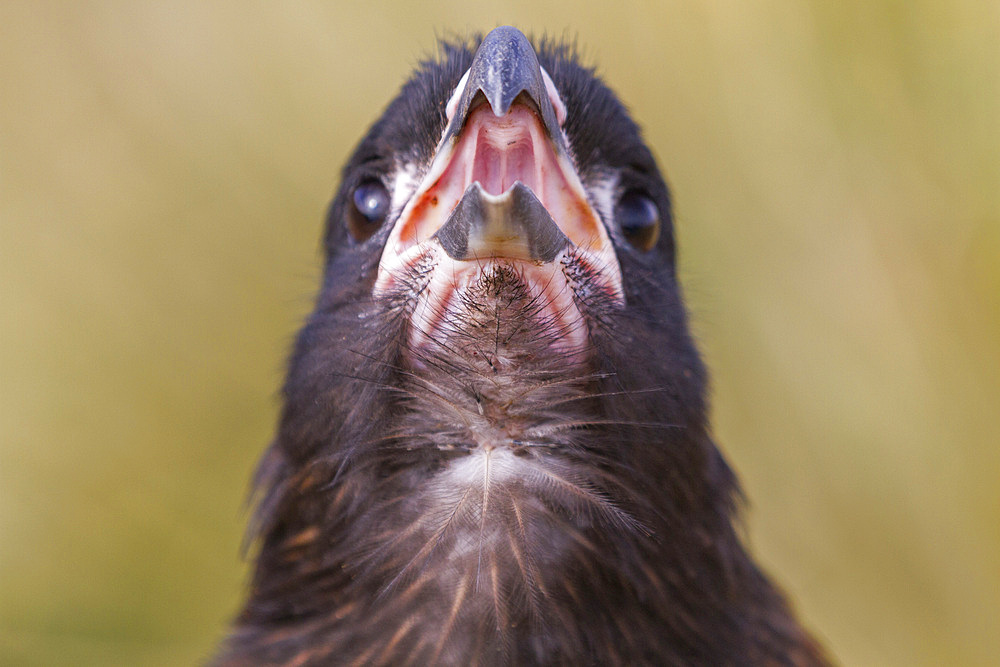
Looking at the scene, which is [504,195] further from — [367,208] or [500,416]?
[367,208]

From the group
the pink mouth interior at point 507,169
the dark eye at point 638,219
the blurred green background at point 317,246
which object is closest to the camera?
the pink mouth interior at point 507,169

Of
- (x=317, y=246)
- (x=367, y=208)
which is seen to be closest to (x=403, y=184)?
(x=367, y=208)

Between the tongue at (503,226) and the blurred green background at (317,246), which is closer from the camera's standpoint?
the tongue at (503,226)

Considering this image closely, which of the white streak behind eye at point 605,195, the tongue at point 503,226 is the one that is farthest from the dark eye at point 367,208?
the tongue at point 503,226

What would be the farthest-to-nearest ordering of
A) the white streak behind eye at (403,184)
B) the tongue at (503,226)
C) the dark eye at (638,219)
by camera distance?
the dark eye at (638,219) < the white streak behind eye at (403,184) < the tongue at (503,226)

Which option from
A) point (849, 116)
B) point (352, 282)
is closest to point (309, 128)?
point (849, 116)

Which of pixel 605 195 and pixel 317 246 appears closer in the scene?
pixel 605 195

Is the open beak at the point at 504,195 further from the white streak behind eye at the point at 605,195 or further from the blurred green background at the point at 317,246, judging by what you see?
the blurred green background at the point at 317,246
